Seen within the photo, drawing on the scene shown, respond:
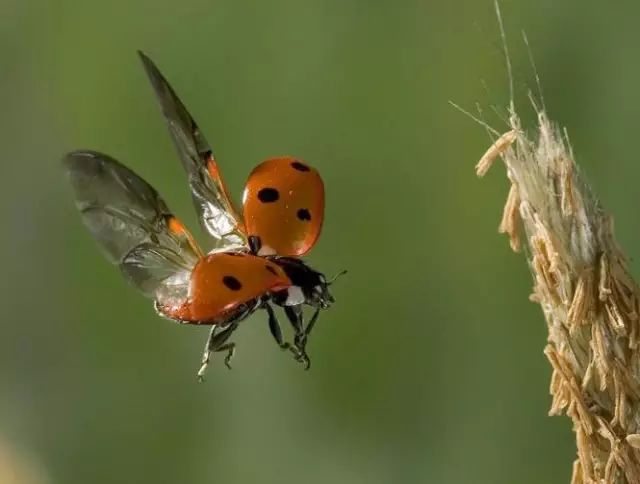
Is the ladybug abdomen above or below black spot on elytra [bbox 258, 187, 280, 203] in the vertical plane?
below

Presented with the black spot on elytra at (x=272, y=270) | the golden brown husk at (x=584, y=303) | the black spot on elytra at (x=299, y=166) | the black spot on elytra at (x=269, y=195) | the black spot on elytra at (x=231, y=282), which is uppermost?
the black spot on elytra at (x=299, y=166)

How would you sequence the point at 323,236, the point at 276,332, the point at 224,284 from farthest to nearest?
the point at 323,236, the point at 276,332, the point at 224,284

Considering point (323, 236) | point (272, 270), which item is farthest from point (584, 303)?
point (323, 236)

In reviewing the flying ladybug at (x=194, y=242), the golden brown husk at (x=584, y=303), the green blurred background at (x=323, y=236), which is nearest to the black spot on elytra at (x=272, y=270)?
the flying ladybug at (x=194, y=242)

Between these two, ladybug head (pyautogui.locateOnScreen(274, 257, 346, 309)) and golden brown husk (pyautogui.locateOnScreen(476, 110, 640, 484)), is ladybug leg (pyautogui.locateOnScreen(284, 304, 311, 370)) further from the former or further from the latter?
golden brown husk (pyautogui.locateOnScreen(476, 110, 640, 484))

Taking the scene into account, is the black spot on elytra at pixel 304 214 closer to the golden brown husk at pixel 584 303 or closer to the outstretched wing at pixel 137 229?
the outstretched wing at pixel 137 229

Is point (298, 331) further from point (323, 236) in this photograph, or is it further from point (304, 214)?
point (323, 236)

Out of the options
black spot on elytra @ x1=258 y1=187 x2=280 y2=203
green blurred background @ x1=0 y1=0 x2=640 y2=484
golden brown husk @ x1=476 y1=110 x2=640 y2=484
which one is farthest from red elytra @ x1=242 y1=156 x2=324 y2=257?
green blurred background @ x1=0 y1=0 x2=640 y2=484
